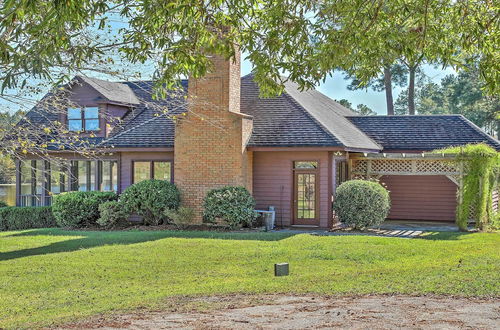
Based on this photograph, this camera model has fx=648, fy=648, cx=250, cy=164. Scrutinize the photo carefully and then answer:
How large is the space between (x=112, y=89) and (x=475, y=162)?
44.7ft

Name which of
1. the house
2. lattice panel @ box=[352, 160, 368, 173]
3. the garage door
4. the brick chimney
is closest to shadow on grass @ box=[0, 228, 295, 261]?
the house

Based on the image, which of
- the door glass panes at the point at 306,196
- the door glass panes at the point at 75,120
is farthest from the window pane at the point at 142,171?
the door glass panes at the point at 306,196

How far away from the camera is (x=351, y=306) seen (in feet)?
26.3

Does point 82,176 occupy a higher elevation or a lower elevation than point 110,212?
higher

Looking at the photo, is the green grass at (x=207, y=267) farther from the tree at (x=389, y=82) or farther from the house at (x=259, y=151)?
the tree at (x=389, y=82)

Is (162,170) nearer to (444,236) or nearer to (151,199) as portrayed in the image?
(151,199)

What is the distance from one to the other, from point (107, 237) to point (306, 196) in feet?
21.7

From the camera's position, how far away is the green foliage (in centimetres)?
1956

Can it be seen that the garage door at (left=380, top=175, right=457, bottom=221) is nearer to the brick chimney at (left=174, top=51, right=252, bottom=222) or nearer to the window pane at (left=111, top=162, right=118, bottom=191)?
the brick chimney at (left=174, top=51, right=252, bottom=222)

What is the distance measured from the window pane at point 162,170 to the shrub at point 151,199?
3.83ft

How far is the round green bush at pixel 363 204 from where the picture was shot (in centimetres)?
1917

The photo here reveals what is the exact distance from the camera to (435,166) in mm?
21156

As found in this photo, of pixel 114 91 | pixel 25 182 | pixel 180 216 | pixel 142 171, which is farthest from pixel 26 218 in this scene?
pixel 180 216

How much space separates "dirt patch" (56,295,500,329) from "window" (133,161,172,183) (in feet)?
43.4
